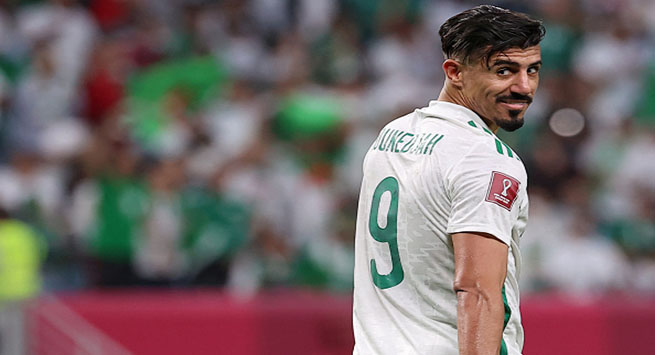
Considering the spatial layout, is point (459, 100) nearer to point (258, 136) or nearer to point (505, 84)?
point (505, 84)

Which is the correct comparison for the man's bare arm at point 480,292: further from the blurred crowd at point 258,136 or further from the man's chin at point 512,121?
the blurred crowd at point 258,136

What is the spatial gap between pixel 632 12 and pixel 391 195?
8975 mm

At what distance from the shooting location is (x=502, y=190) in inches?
113

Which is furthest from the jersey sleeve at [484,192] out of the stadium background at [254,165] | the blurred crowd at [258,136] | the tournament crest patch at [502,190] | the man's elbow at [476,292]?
the blurred crowd at [258,136]

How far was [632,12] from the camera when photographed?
1141cm

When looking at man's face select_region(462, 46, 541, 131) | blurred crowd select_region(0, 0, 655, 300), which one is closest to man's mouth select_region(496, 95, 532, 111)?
man's face select_region(462, 46, 541, 131)

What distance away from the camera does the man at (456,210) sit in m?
2.83

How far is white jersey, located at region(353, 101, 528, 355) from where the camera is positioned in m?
2.88

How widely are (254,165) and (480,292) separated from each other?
21.0 ft

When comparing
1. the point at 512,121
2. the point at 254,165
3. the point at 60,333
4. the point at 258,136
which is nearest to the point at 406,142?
the point at 512,121

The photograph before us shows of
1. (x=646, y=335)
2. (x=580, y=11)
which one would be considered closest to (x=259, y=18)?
(x=580, y=11)

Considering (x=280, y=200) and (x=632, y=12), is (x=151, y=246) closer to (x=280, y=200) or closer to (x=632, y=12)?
(x=280, y=200)

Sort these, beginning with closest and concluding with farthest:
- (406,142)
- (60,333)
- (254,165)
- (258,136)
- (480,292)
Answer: (480,292)
(406,142)
(60,333)
(254,165)
(258,136)

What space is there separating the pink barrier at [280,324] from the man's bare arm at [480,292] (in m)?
5.05
